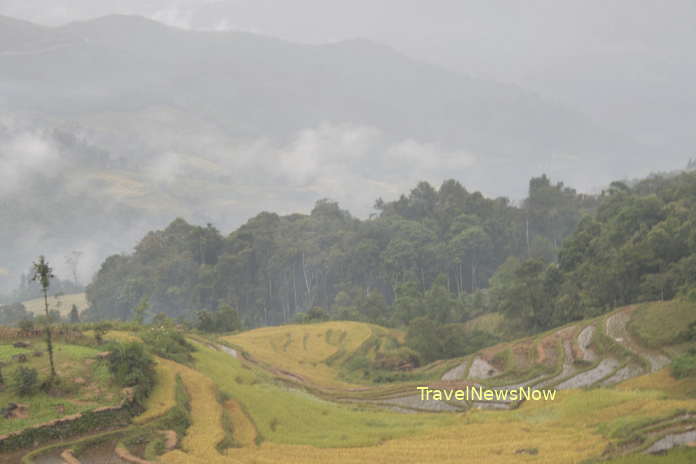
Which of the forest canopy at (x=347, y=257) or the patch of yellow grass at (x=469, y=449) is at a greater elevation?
the forest canopy at (x=347, y=257)

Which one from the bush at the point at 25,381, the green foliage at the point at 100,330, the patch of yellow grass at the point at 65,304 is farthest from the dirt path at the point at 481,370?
the patch of yellow grass at the point at 65,304

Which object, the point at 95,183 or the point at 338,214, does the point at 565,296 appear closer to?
the point at 338,214

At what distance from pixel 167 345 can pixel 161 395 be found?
7.90 m

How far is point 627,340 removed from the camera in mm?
37719

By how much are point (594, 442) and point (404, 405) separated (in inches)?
670

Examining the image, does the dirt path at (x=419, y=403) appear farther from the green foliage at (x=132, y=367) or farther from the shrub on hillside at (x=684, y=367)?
the green foliage at (x=132, y=367)

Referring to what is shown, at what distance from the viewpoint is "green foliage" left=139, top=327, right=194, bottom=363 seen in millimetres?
32719

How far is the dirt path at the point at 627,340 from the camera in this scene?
109 ft

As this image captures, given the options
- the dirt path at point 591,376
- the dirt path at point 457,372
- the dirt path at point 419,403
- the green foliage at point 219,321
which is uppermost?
the green foliage at point 219,321

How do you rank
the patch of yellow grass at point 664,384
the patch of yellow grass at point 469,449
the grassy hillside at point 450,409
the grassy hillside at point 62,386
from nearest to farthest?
the patch of yellow grass at point 469,449
the grassy hillside at point 450,409
the grassy hillside at point 62,386
the patch of yellow grass at point 664,384

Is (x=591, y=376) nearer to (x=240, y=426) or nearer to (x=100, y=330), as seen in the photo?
(x=240, y=426)

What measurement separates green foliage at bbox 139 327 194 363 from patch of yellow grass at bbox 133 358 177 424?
82.8 inches

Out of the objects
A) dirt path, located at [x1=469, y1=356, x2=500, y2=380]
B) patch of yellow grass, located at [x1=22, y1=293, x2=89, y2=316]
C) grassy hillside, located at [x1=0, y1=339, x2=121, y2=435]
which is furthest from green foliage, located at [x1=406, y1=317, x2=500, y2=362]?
patch of yellow grass, located at [x1=22, y1=293, x2=89, y2=316]

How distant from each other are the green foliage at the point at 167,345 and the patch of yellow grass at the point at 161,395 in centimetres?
210
